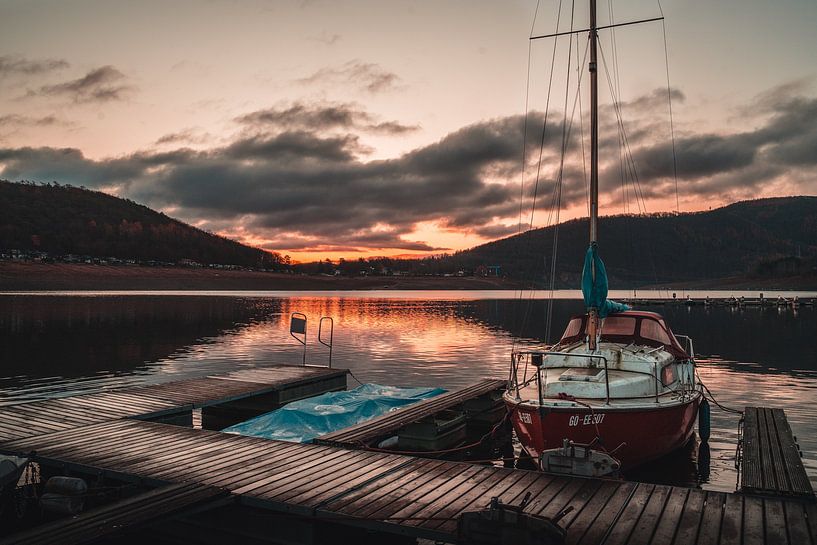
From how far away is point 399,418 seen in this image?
52.0 feet

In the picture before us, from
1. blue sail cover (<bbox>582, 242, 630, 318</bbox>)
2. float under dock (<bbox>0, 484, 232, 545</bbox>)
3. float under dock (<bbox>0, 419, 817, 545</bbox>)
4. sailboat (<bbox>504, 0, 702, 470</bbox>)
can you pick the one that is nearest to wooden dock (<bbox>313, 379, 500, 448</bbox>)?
float under dock (<bbox>0, 419, 817, 545</bbox>)

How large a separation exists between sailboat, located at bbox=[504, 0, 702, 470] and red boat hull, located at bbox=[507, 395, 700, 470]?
0.8 inches

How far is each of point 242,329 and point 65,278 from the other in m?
170

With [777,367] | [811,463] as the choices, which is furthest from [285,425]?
[777,367]

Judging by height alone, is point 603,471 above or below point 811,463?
above

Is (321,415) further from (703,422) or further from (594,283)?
(703,422)

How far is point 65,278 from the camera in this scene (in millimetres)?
199750

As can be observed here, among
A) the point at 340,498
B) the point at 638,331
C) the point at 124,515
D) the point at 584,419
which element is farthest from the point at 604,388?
the point at 124,515

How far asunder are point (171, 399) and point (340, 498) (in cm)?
1039

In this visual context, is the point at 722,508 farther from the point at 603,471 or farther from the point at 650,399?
the point at 650,399

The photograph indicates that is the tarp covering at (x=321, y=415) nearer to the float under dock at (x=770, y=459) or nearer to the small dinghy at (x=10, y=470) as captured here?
the small dinghy at (x=10, y=470)

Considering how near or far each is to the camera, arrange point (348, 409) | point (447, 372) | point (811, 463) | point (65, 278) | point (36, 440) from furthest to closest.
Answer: point (65, 278) → point (447, 372) → point (348, 409) → point (811, 463) → point (36, 440)

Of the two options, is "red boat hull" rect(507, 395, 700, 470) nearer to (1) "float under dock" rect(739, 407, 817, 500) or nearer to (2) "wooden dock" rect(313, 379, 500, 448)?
(1) "float under dock" rect(739, 407, 817, 500)

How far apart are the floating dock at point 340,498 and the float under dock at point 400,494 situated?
0.07 feet
